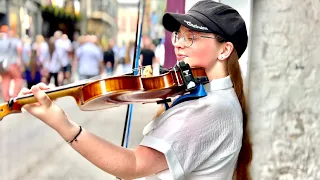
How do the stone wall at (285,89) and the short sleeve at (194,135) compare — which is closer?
the short sleeve at (194,135)

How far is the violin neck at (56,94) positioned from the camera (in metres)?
1.10

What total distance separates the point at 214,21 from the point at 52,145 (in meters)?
3.82

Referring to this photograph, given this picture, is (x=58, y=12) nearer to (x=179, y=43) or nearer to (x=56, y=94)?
(x=179, y=43)

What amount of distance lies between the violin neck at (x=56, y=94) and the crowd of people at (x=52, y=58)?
2.57 meters

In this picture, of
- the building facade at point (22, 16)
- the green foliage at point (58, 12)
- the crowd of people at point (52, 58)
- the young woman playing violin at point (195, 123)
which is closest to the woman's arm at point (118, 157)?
the young woman playing violin at point (195, 123)

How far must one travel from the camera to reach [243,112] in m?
1.39

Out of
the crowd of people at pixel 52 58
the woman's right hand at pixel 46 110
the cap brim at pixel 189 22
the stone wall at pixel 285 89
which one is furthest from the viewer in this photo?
the crowd of people at pixel 52 58

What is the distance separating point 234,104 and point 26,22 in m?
5.05

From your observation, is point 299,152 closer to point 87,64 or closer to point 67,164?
point 67,164

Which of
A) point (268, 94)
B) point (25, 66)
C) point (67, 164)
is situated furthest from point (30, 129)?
point (268, 94)

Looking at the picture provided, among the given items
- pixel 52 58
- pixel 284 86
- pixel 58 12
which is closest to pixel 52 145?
pixel 52 58

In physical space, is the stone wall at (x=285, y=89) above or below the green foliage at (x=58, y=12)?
below

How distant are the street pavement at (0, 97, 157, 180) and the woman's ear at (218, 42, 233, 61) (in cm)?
211

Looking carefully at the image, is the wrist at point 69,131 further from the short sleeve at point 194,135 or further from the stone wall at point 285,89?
the stone wall at point 285,89
